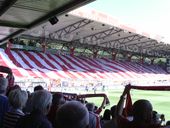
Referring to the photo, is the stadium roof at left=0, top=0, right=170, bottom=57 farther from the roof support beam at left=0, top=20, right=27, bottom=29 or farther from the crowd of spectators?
the crowd of spectators

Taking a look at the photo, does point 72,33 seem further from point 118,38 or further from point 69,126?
point 69,126

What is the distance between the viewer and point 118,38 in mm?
34656

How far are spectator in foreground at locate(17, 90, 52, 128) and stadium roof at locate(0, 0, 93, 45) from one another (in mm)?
3682

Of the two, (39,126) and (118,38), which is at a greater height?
(118,38)

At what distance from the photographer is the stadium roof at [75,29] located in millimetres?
8178

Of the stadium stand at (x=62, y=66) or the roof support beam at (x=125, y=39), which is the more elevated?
the roof support beam at (x=125, y=39)

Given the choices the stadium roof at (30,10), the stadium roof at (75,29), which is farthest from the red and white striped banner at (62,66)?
the stadium roof at (30,10)

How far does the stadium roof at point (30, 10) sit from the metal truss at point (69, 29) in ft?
50.4

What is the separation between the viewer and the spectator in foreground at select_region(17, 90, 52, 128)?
9.57 ft

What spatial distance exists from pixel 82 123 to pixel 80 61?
34651 millimetres

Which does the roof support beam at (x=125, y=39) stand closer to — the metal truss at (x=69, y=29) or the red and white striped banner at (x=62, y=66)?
the red and white striped banner at (x=62, y=66)

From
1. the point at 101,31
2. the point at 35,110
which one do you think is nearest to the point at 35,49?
the point at 101,31

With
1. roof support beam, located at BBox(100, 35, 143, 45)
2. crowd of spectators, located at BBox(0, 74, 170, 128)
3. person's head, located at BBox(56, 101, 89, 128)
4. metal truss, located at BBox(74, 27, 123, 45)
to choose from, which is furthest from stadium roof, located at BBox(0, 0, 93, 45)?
roof support beam, located at BBox(100, 35, 143, 45)

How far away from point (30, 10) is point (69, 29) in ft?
67.7
